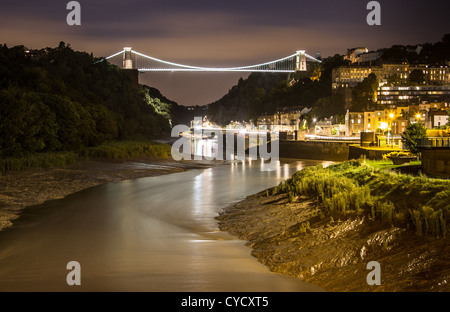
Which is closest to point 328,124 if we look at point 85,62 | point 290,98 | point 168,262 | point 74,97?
point 290,98

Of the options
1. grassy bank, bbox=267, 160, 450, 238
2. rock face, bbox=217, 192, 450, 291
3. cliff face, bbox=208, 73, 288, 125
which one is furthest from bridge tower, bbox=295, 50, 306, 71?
rock face, bbox=217, 192, 450, 291

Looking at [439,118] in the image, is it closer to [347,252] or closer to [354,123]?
[354,123]

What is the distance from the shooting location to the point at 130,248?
11.9m

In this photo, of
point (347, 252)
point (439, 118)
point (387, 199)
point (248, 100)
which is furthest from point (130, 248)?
point (248, 100)

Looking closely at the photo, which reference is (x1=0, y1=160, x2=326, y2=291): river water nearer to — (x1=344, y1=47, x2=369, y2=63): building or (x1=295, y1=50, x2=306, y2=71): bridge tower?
(x1=295, y1=50, x2=306, y2=71): bridge tower

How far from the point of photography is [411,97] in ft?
283

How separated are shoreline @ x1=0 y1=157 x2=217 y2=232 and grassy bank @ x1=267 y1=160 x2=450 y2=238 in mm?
8347

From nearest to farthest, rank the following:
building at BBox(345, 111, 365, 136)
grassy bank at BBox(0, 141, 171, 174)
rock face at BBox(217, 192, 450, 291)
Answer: rock face at BBox(217, 192, 450, 291)
grassy bank at BBox(0, 141, 171, 174)
building at BBox(345, 111, 365, 136)

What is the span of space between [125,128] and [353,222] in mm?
41524

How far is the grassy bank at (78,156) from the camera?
22.9 meters

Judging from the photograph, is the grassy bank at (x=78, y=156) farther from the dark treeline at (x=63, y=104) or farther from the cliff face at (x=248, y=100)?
the cliff face at (x=248, y=100)

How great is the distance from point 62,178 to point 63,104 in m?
9.63

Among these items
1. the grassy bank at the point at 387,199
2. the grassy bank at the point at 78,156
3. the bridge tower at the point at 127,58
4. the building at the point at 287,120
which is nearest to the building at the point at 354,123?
the building at the point at 287,120

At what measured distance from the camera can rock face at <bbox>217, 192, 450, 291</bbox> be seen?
26.7 ft
